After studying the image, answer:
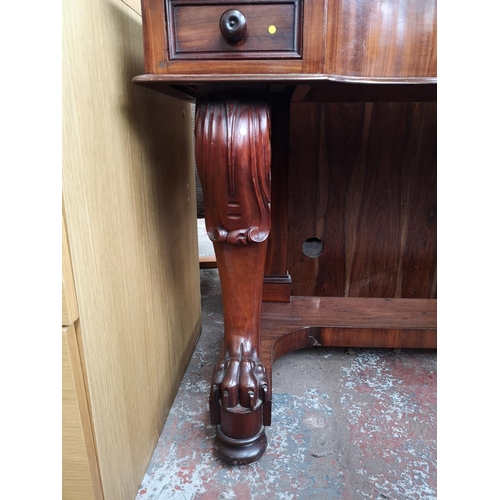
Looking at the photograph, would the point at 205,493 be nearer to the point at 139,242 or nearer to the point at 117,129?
the point at 139,242

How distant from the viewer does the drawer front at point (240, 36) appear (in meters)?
0.48

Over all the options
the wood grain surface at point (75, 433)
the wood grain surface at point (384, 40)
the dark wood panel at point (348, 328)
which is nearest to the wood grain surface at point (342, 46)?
the wood grain surface at point (384, 40)

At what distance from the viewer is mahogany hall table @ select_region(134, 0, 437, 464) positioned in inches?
19.1

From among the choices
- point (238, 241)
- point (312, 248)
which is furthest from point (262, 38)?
point (312, 248)

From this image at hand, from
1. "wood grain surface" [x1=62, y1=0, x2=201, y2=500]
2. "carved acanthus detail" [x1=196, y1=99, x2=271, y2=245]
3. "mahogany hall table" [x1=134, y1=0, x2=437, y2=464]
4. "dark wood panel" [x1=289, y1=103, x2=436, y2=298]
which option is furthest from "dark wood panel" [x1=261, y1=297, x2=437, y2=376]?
"carved acanthus detail" [x1=196, y1=99, x2=271, y2=245]

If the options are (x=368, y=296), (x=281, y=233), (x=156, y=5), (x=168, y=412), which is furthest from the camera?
(x=368, y=296)

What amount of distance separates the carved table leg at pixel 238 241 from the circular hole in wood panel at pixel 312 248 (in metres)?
0.41

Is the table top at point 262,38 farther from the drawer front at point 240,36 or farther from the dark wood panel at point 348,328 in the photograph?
the dark wood panel at point 348,328

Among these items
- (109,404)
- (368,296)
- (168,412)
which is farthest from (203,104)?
(368,296)

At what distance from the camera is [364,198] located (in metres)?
0.97

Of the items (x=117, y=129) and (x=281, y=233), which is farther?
(x=281, y=233)

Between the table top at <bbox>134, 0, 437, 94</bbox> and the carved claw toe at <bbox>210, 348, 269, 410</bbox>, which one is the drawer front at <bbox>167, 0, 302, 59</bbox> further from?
the carved claw toe at <bbox>210, 348, 269, 410</bbox>

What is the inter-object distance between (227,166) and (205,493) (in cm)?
49
